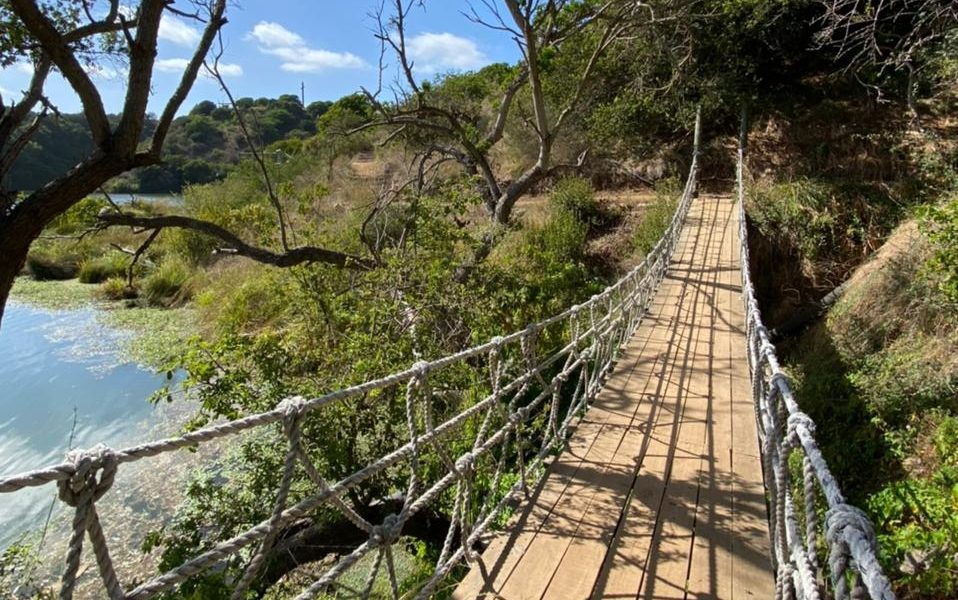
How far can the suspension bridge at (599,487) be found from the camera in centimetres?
113

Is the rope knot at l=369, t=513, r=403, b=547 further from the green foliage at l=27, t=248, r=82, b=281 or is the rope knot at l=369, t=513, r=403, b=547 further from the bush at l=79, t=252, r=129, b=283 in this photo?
the green foliage at l=27, t=248, r=82, b=281

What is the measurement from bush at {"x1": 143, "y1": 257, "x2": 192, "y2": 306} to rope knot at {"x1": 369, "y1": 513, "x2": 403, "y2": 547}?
44.1 feet

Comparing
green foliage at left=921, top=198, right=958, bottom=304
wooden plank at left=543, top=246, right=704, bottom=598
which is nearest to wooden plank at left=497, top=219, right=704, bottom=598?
wooden plank at left=543, top=246, right=704, bottom=598

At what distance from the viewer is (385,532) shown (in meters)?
1.68

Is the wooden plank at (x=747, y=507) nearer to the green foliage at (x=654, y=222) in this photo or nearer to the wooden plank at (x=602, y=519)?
the wooden plank at (x=602, y=519)

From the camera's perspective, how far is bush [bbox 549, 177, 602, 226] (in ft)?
37.0

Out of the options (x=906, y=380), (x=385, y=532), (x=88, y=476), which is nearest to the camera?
(x=88, y=476)

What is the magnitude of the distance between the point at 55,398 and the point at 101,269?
9455mm

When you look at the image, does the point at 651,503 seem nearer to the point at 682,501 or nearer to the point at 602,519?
the point at 682,501

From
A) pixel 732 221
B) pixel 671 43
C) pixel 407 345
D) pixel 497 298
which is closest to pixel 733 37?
Answer: pixel 671 43

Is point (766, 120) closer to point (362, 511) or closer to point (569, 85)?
point (569, 85)

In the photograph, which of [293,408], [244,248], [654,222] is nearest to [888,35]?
[654,222]

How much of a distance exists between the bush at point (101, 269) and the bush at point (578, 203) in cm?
1293

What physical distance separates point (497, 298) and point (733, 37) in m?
10.3
